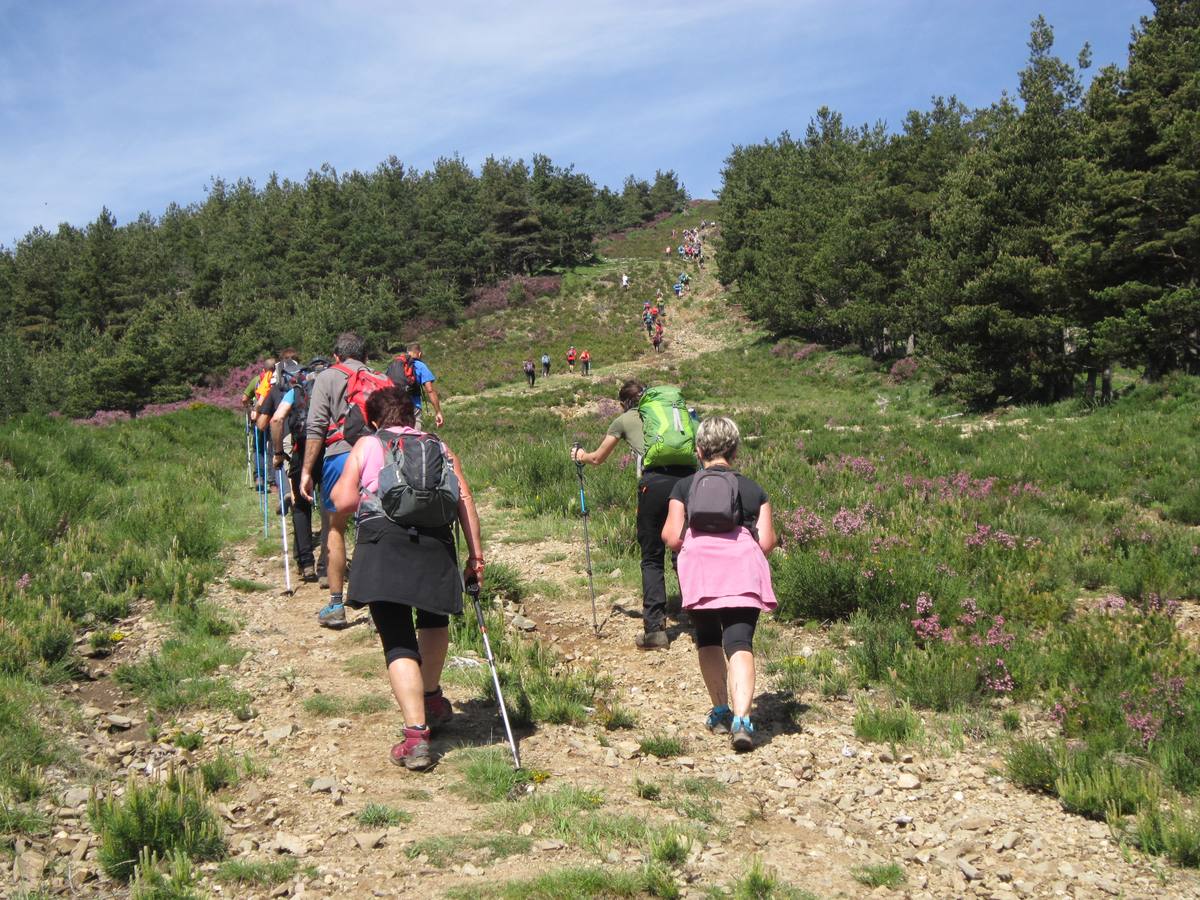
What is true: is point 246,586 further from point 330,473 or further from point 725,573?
point 725,573

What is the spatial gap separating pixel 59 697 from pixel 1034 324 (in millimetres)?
23155

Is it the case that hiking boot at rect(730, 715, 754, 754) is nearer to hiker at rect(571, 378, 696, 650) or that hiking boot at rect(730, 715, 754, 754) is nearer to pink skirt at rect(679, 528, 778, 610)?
pink skirt at rect(679, 528, 778, 610)

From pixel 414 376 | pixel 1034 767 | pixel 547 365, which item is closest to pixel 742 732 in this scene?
pixel 1034 767

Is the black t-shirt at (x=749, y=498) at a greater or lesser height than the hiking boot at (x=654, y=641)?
greater

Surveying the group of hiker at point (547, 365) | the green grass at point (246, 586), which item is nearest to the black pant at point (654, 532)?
the green grass at point (246, 586)

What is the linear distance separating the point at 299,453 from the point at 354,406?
2.25 m

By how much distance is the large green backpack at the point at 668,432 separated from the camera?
6.71m

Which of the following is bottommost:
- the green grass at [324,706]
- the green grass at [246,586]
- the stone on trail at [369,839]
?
the green grass at [324,706]

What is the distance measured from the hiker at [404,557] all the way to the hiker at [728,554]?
1263 mm

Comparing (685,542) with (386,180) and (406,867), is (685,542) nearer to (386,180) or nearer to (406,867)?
(406,867)

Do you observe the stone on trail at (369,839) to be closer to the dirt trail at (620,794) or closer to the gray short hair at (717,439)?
the dirt trail at (620,794)

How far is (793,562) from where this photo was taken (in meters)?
7.82

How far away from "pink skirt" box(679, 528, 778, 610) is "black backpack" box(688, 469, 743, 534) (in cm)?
8

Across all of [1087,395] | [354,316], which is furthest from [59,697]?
[354,316]
